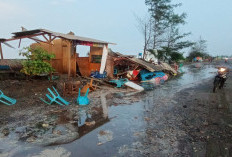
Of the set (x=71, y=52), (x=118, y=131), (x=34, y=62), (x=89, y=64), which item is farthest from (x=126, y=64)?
(x=118, y=131)

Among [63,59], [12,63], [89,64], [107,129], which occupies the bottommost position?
[107,129]

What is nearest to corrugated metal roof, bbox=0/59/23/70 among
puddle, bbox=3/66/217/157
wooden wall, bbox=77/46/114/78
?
wooden wall, bbox=77/46/114/78

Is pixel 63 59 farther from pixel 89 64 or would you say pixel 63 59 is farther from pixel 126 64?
pixel 126 64

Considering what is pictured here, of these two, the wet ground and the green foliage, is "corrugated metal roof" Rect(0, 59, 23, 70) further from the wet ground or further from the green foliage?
the wet ground

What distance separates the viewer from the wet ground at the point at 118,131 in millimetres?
3504

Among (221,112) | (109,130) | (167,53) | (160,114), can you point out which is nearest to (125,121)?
(109,130)

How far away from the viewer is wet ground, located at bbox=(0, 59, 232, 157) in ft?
11.5

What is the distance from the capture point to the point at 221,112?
5.95m

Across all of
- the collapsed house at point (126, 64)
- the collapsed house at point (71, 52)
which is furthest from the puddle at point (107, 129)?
the collapsed house at point (126, 64)

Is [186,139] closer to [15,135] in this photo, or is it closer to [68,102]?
[15,135]

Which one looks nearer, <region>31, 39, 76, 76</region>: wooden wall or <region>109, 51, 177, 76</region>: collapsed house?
<region>31, 39, 76, 76</region>: wooden wall

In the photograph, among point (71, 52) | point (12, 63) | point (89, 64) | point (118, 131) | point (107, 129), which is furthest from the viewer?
point (89, 64)

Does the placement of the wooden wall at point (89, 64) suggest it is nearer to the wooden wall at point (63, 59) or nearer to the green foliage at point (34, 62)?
the wooden wall at point (63, 59)

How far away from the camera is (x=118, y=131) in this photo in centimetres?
448
